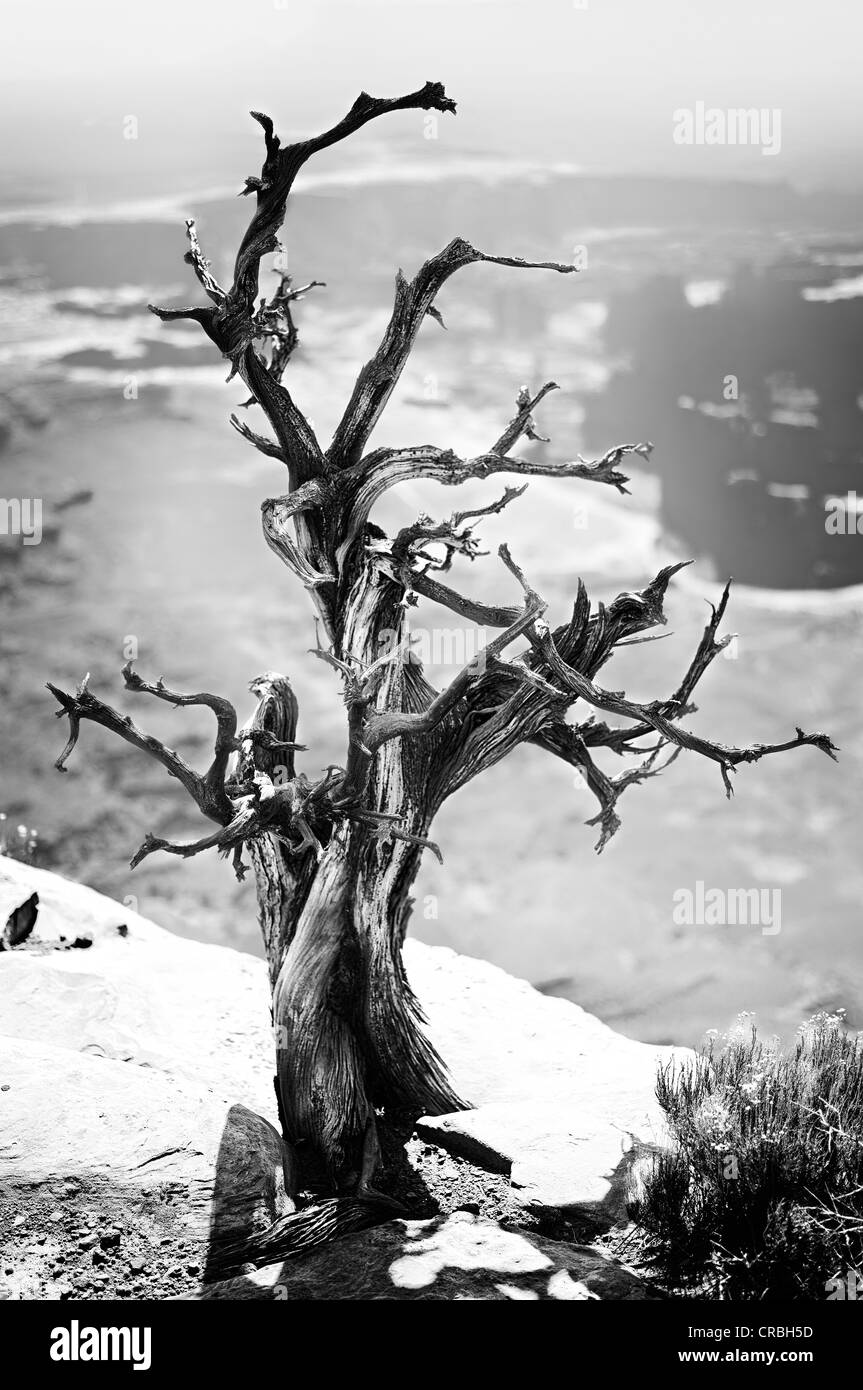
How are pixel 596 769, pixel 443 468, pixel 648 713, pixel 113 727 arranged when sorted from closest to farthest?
pixel 113 727
pixel 648 713
pixel 443 468
pixel 596 769

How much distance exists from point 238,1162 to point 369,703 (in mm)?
1836

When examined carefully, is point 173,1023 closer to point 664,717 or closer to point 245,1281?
point 245,1281

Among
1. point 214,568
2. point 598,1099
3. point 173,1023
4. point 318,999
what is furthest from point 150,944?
point 214,568

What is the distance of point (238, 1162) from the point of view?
4.80 m

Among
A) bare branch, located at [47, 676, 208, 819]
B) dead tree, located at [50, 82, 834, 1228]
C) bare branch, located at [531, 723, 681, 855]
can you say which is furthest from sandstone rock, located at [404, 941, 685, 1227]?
bare branch, located at [47, 676, 208, 819]

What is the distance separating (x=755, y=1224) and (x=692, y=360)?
41.5 ft

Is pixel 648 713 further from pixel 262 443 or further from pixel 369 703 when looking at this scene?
pixel 262 443

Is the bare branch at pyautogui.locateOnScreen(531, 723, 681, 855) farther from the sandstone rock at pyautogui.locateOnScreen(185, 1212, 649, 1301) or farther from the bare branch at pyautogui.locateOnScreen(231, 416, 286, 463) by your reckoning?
the sandstone rock at pyautogui.locateOnScreen(185, 1212, 649, 1301)

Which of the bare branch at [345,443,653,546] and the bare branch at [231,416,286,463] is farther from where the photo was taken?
the bare branch at [231,416,286,463]

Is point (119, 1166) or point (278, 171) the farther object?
point (278, 171)

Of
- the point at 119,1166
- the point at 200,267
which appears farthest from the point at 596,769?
the point at 200,267

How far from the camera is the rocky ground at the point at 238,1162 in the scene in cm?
435

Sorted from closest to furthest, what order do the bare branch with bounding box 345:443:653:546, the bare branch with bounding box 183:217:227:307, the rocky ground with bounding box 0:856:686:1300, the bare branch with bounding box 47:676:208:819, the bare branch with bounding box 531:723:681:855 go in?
the rocky ground with bounding box 0:856:686:1300
the bare branch with bounding box 47:676:208:819
the bare branch with bounding box 183:217:227:307
the bare branch with bounding box 345:443:653:546
the bare branch with bounding box 531:723:681:855

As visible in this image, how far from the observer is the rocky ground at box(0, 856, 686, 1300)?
4348 mm
